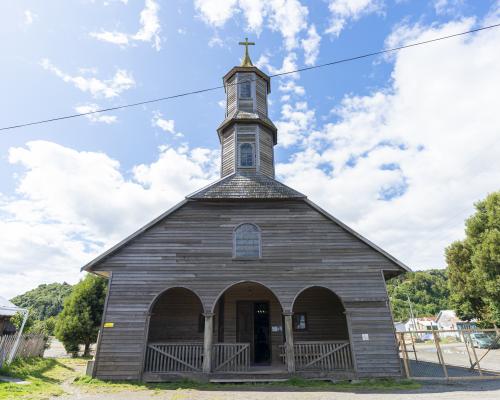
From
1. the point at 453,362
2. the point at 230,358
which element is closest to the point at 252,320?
the point at 230,358

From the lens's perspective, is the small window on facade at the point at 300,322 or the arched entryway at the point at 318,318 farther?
the small window on facade at the point at 300,322

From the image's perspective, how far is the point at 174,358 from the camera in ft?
36.9

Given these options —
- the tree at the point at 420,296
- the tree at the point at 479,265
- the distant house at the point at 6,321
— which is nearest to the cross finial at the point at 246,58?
the distant house at the point at 6,321

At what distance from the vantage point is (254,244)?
41.3 feet

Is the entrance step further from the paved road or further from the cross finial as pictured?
the cross finial

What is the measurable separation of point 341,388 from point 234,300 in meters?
5.57

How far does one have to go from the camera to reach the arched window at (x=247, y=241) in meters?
12.4

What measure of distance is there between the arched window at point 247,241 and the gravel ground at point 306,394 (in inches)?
186

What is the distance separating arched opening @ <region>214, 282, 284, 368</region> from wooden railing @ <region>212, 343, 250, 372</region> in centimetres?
159

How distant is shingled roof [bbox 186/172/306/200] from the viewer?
13.1 m

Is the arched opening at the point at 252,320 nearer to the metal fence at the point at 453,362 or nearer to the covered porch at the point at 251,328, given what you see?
the covered porch at the point at 251,328

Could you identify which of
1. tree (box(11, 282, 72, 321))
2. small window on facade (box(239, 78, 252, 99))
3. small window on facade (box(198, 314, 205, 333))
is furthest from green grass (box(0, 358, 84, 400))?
tree (box(11, 282, 72, 321))

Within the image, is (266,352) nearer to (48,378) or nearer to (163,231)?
(163,231)

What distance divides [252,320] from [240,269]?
3370 mm
